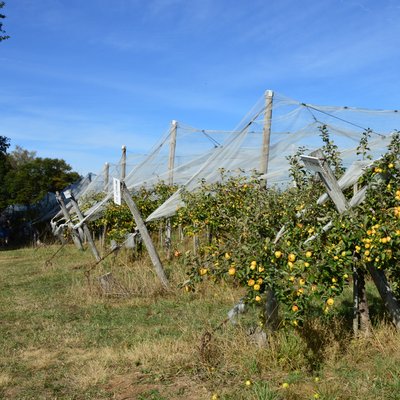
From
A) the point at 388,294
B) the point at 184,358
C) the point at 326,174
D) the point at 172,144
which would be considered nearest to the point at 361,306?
the point at 388,294

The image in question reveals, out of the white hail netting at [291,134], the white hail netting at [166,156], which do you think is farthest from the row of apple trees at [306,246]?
the white hail netting at [166,156]

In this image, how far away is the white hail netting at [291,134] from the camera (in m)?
7.34

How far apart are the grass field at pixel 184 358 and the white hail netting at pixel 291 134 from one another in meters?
2.33

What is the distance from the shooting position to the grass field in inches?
136

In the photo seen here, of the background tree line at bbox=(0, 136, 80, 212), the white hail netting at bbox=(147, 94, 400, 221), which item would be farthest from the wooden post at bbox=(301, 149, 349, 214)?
the background tree line at bbox=(0, 136, 80, 212)

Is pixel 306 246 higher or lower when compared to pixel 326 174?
lower

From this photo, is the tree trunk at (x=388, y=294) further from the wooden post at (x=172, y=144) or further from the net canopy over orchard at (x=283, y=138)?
the wooden post at (x=172, y=144)

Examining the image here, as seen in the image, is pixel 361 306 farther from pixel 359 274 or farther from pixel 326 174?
pixel 326 174

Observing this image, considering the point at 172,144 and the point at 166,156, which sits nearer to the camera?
the point at 172,144

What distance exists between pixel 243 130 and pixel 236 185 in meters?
1.67

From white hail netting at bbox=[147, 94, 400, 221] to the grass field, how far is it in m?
2.33

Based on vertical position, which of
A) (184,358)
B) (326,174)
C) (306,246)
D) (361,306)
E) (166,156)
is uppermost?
(166,156)

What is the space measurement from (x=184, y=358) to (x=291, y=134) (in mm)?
4473

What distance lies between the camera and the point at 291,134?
7.50m
